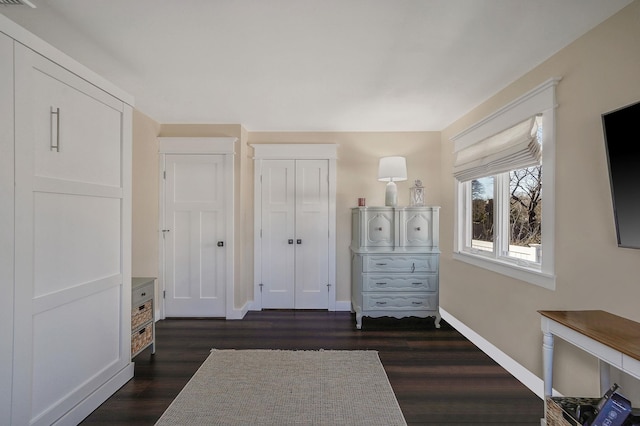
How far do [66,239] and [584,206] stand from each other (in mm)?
3193

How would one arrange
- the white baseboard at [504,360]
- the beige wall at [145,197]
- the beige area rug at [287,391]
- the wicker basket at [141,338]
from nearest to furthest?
the beige area rug at [287,391] < the white baseboard at [504,360] < the wicker basket at [141,338] < the beige wall at [145,197]

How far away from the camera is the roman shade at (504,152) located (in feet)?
7.22

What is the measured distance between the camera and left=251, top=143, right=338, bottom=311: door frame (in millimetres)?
4000

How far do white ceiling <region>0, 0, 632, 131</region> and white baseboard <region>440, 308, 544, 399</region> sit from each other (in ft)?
7.80

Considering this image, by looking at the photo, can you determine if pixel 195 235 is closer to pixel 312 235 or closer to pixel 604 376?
pixel 312 235

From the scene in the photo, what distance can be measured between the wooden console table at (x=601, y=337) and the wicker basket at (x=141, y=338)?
2996 millimetres

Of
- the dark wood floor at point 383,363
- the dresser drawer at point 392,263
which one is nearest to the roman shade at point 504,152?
the dresser drawer at point 392,263

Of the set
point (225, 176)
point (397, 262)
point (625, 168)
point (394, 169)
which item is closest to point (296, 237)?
point (225, 176)

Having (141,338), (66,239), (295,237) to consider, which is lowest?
(141,338)

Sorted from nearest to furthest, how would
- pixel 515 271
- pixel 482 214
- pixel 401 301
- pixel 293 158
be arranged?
pixel 515 271 → pixel 482 214 → pixel 401 301 → pixel 293 158

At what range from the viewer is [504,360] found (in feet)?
8.38

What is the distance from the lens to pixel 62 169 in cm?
174

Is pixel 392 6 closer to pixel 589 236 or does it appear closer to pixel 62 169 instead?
pixel 589 236

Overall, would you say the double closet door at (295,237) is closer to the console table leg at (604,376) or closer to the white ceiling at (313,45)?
the white ceiling at (313,45)
